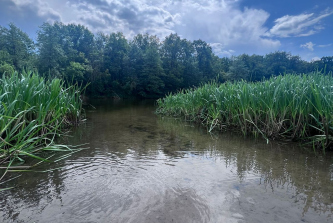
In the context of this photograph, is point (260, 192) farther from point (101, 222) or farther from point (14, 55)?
point (14, 55)

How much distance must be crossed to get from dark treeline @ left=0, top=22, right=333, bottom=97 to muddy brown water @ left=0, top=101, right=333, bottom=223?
19.4 m

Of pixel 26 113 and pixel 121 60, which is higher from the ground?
pixel 121 60

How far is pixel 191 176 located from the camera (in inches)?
A: 67.2

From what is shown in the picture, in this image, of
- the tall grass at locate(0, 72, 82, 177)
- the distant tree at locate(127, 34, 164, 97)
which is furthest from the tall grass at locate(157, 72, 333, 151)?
the distant tree at locate(127, 34, 164, 97)

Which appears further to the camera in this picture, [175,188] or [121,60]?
[121,60]

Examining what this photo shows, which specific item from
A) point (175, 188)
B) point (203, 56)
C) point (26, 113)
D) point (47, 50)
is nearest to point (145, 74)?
point (47, 50)

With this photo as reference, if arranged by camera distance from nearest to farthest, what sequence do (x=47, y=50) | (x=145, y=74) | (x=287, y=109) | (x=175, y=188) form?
(x=175, y=188), (x=287, y=109), (x=47, y=50), (x=145, y=74)

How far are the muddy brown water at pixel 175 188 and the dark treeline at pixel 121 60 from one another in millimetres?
19400

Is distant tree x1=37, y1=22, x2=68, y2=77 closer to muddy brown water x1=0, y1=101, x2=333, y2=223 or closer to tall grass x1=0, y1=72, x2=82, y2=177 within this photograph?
tall grass x1=0, y1=72, x2=82, y2=177

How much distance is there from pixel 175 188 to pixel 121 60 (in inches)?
1474

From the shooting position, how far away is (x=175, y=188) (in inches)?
57.0

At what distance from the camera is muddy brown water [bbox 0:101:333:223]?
1098mm

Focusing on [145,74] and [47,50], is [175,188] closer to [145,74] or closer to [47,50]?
[47,50]

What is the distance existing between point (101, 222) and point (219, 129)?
3.52 meters
